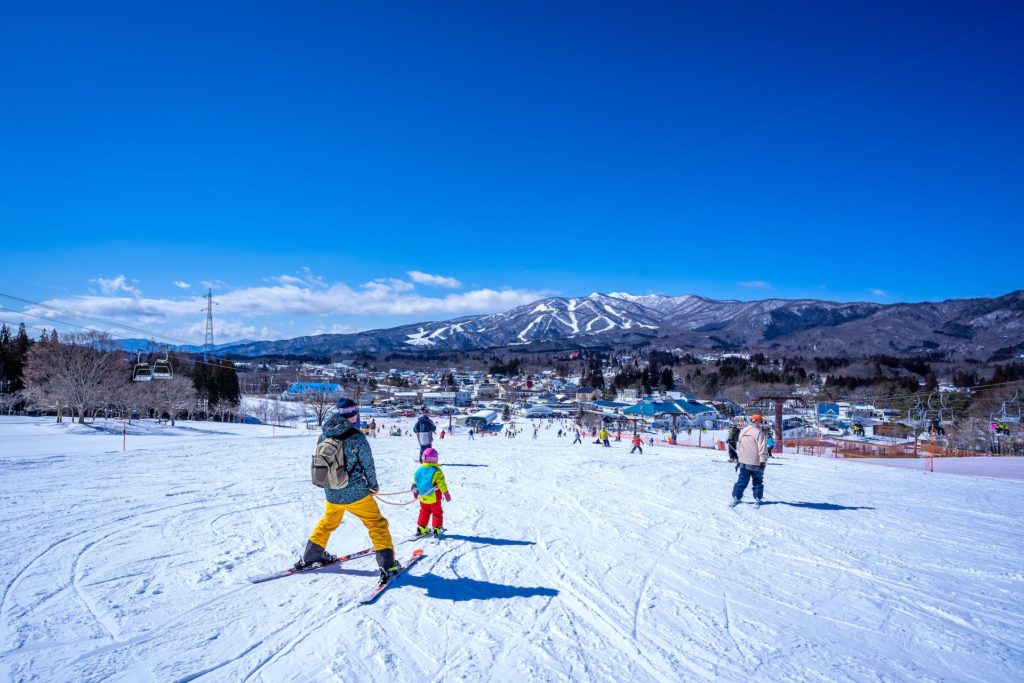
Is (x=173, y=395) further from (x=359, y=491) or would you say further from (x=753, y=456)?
(x=753, y=456)

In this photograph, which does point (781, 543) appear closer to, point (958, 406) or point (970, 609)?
point (970, 609)

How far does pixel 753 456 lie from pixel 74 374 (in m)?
46.4

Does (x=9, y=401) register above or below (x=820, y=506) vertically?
above

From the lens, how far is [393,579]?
535cm

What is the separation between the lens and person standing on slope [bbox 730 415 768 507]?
9680 millimetres

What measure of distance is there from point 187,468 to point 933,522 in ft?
52.8

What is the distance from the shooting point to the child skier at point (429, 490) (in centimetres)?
670

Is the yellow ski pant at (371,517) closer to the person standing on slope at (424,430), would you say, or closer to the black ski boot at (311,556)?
the black ski boot at (311,556)

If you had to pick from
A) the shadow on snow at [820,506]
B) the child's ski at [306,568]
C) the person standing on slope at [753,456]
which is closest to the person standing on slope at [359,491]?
the child's ski at [306,568]

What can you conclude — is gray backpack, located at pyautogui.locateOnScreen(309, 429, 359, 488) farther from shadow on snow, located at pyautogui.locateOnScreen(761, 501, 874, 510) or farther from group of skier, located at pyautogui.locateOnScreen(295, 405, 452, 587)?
shadow on snow, located at pyautogui.locateOnScreen(761, 501, 874, 510)

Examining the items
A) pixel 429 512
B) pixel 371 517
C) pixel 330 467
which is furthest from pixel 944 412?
pixel 330 467

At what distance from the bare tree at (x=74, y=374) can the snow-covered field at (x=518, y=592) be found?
116 ft

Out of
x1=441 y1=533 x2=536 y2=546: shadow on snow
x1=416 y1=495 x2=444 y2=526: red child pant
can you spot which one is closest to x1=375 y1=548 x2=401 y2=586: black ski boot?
x1=416 y1=495 x2=444 y2=526: red child pant

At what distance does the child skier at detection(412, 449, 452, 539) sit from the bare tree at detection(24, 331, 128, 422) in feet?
138
